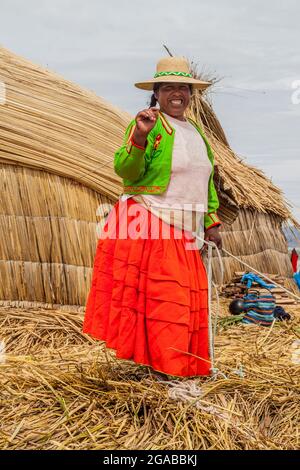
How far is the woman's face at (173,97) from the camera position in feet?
12.3

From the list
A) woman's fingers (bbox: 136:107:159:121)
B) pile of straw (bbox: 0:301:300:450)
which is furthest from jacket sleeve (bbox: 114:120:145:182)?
pile of straw (bbox: 0:301:300:450)

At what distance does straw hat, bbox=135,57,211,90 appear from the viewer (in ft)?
12.1

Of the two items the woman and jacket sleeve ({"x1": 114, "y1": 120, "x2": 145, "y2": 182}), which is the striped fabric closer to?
the woman

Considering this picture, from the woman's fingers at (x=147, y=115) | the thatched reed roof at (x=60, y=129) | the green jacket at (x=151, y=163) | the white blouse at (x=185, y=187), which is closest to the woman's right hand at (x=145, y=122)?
the woman's fingers at (x=147, y=115)

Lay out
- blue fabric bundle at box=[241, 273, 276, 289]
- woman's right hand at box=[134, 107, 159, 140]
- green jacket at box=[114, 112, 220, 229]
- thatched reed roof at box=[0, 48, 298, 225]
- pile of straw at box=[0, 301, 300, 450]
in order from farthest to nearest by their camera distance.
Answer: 1. blue fabric bundle at box=[241, 273, 276, 289]
2. thatched reed roof at box=[0, 48, 298, 225]
3. green jacket at box=[114, 112, 220, 229]
4. woman's right hand at box=[134, 107, 159, 140]
5. pile of straw at box=[0, 301, 300, 450]

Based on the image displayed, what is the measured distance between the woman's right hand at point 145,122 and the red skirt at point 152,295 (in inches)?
16.9

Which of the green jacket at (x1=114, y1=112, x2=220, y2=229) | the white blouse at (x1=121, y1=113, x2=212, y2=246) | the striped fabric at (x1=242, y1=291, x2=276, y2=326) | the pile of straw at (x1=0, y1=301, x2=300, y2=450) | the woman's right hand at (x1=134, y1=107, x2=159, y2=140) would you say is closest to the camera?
the pile of straw at (x1=0, y1=301, x2=300, y2=450)

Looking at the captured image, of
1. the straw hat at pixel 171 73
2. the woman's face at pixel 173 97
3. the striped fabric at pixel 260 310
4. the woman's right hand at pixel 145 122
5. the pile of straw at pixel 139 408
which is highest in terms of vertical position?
the straw hat at pixel 171 73

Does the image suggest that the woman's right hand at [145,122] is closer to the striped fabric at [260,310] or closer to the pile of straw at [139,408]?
the pile of straw at [139,408]

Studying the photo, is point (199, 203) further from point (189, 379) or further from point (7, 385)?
point (7, 385)

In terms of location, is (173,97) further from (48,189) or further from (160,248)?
(48,189)

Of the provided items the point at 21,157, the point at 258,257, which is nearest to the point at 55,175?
the point at 21,157
